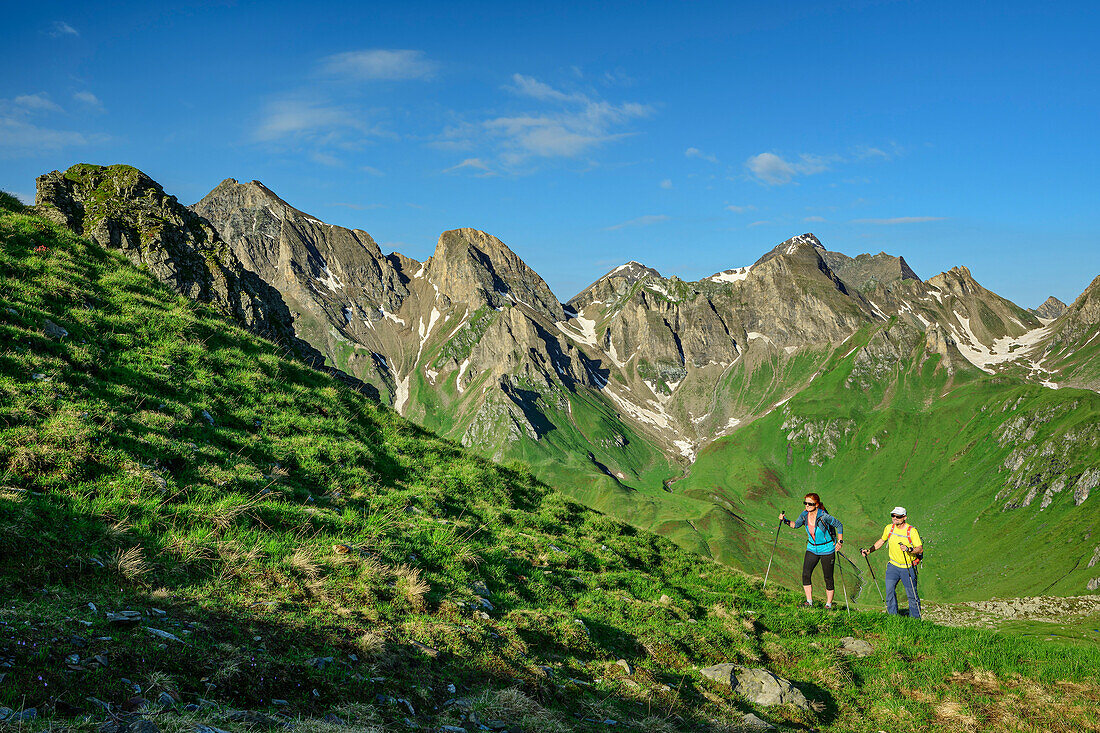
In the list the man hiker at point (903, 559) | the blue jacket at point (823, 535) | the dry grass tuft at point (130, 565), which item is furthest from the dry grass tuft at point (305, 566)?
the man hiker at point (903, 559)

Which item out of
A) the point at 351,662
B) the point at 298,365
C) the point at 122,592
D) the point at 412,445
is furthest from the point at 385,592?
the point at 298,365

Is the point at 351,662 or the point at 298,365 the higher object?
the point at 298,365

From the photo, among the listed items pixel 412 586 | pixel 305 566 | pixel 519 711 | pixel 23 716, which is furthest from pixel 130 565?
pixel 519 711

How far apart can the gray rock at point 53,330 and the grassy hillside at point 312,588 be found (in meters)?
0.09

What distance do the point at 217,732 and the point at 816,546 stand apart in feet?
67.3

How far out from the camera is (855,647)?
55.6ft

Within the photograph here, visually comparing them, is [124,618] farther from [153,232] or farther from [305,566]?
[153,232]

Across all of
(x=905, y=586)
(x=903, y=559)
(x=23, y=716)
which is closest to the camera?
(x=23, y=716)

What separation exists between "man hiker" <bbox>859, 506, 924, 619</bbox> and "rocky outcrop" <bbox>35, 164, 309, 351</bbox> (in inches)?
2249

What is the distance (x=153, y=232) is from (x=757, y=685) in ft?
285

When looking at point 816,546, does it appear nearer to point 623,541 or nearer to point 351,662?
point 623,541

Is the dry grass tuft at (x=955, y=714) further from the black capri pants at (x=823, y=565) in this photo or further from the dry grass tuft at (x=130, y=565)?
the dry grass tuft at (x=130, y=565)

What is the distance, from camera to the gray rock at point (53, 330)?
16953mm

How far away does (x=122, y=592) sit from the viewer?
31.4 ft
